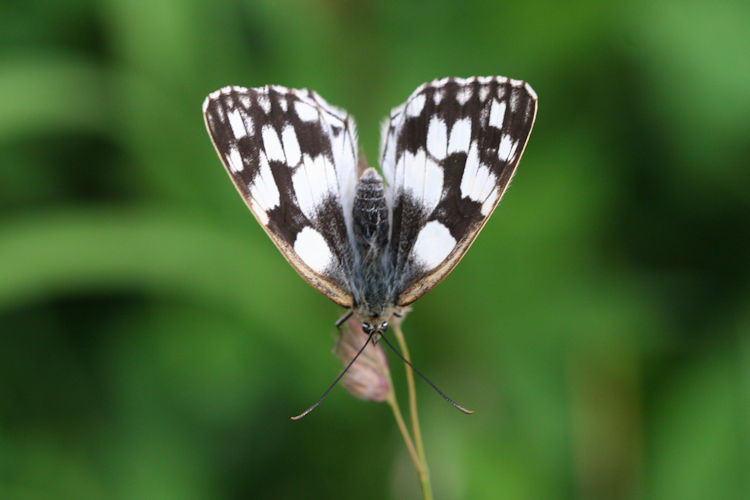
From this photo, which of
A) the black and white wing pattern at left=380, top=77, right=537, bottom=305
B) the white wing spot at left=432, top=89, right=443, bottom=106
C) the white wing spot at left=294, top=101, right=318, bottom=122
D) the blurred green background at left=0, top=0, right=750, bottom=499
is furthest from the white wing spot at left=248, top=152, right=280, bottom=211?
the blurred green background at left=0, top=0, right=750, bottom=499

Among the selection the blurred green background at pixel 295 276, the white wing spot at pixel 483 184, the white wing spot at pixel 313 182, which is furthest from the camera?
the blurred green background at pixel 295 276

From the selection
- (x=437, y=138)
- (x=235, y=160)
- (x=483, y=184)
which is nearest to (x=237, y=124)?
(x=235, y=160)

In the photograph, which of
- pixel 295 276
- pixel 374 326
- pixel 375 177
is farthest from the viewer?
pixel 295 276

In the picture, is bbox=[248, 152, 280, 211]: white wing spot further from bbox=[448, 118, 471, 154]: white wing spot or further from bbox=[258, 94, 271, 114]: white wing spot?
bbox=[448, 118, 471, 154]: white wing spot

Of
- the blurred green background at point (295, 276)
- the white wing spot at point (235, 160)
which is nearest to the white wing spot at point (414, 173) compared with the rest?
the white wing spot at point (235, 160)

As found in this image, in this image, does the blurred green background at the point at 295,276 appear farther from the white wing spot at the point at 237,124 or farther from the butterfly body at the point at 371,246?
the white wing spot at the point at 237,124

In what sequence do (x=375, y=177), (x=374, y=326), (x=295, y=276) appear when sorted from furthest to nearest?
(x=295, y=276)
(x=375, y=177)
(x=374, y=326)

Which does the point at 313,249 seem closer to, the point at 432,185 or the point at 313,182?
the point at 313,182
